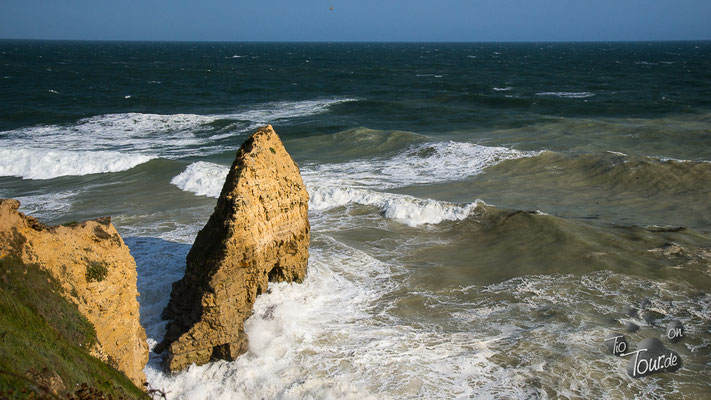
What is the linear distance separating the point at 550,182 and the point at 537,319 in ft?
35.1

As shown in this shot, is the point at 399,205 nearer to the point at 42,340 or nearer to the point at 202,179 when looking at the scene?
the point at 202,179

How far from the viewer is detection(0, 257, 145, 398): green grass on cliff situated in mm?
3520

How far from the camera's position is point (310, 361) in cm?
733

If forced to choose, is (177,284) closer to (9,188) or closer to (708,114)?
(9,188)

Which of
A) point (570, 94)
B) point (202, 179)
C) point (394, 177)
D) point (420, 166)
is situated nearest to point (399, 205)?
point (394, 177)

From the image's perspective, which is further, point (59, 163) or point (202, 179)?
point (59, 163)

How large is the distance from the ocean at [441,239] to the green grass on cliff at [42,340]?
7.62 ft

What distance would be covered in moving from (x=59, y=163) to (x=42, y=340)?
19852 millimetres

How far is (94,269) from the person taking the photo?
531 centimetres

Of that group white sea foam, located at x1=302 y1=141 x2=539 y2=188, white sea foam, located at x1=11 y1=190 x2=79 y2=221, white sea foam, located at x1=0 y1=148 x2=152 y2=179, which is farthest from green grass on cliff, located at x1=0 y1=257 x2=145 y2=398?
white sea foam, located at x1=0 y1=148 x2=152 y2=179

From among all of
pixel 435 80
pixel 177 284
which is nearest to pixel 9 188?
pixel 177 284
